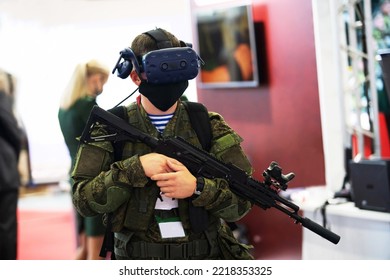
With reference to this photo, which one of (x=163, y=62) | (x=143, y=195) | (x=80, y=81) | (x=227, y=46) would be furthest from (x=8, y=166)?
(x=163, y=62)

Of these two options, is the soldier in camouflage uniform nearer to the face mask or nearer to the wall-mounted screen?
the face mask

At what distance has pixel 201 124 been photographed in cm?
175

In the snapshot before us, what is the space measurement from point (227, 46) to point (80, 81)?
0.68m


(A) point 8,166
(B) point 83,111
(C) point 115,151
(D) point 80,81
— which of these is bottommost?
(A) point 8,166

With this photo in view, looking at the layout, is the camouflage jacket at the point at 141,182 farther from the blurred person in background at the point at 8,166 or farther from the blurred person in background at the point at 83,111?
the blurred person in background at the point at 8,166

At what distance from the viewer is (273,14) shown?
8.14 feet

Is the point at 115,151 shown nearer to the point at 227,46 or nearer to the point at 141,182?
the point at 141,182

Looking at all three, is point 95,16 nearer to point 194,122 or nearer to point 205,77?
point 205,77

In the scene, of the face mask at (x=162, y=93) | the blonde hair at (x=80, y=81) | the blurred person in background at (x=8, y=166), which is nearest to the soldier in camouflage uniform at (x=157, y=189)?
the face mask at (x=162, y=93)

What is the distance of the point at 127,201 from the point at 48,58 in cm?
117

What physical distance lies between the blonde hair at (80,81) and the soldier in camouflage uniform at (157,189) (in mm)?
593

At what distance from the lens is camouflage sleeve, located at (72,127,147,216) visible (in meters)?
1.64

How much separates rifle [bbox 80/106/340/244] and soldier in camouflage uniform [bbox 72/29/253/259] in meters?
0.02
